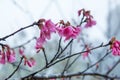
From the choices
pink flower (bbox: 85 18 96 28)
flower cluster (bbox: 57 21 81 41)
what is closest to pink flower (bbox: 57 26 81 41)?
flower cluster (bbox: 57 21 81 41)

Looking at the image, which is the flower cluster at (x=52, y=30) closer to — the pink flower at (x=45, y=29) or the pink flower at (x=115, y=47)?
the pink flower at (x=45, y=29)

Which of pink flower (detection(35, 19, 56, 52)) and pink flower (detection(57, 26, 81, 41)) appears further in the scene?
pink flower (detection(57, 26, 81, 41))

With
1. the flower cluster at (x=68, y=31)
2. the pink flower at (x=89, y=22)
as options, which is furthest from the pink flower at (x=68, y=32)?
the pink flower at (x=89, y=22)

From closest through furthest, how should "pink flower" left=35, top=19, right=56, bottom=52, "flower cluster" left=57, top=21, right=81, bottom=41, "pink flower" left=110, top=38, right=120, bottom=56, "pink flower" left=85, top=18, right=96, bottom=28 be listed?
"pink flower" left=35, top=19, right=56, bottom=52
"flower cluster" left=57, top=21, right=81, bottom=41
"pink flower" left=110, top=38, right=120, bottom=56
"pink flower" left=85, top=18, right=96, bottom=28

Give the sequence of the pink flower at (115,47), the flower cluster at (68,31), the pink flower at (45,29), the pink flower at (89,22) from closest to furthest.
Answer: the pink flower at (45,29) → the flower cluster at (68,31) → the pink flower at (115,47) → the pink flower at (89,22)

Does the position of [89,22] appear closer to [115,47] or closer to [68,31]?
[115,47]

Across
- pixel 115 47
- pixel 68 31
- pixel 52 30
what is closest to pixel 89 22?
pixel 115 47

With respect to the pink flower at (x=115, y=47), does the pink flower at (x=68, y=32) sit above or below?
above

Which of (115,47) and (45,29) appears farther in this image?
(115,47)

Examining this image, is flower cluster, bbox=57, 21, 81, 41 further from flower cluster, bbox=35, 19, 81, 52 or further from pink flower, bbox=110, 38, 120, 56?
pink flower, bbox=110, 38, 120, 56

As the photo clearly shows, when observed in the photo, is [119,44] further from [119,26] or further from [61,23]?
[119,26]

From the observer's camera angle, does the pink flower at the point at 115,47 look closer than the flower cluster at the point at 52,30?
No

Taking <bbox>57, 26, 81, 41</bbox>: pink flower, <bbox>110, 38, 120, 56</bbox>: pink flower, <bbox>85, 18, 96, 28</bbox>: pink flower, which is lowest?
<bbox>110, 38, 120, 56</bbox>: pink flower

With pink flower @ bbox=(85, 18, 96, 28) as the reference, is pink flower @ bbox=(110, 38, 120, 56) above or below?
below
